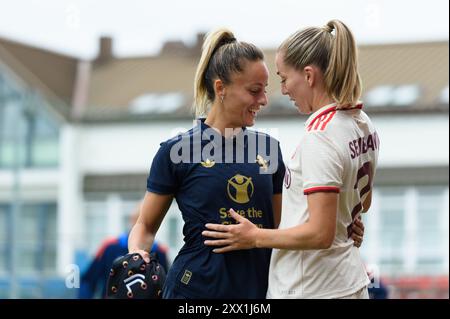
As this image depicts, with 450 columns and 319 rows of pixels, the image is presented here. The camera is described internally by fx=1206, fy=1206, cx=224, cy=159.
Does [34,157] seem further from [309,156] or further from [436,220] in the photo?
[309,156]

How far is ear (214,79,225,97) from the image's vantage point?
4480mm

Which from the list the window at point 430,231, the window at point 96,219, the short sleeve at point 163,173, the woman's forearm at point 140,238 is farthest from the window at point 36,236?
the short sleeve at point 163,173

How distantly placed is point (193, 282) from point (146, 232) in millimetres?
296

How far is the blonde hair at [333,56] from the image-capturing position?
13.3ft

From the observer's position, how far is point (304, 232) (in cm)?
398

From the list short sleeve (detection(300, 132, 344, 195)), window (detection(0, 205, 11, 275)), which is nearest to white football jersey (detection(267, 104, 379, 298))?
short sleeve (detection(300, 132, 344, 195))

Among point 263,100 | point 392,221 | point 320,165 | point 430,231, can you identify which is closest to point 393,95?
point 392,221

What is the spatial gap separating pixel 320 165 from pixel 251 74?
61cm

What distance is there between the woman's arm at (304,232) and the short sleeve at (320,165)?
0.03 meters

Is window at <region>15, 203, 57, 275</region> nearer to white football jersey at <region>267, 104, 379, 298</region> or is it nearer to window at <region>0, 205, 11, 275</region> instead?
window at <region>0, 205, 11, 275</region>
